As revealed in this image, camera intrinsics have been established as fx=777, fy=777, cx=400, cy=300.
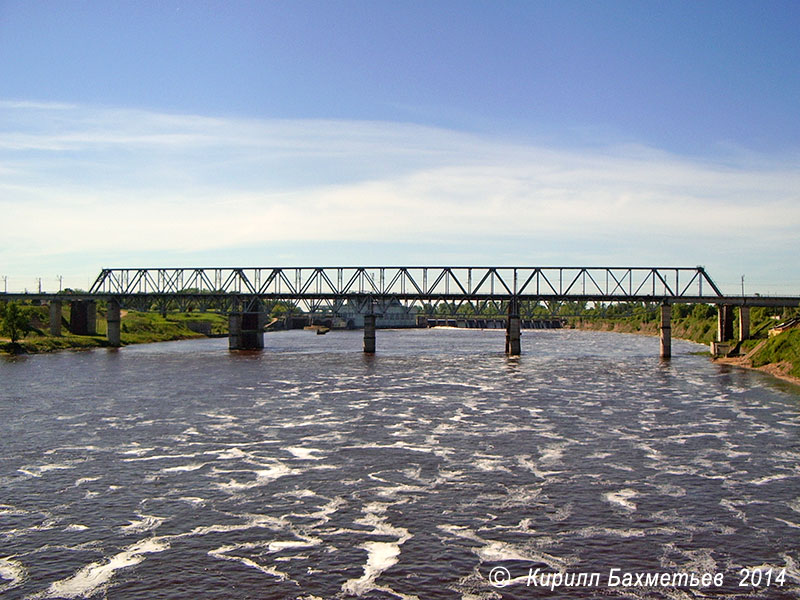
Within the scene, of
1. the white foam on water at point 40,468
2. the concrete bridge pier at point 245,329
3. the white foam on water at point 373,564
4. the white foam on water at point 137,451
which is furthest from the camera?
the concrete bridge pier at point 245,329

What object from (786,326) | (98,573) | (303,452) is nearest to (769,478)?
(303,452)

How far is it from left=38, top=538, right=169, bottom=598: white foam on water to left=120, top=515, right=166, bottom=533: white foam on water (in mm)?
1307

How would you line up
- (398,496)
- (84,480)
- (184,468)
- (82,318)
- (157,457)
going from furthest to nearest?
(82,318) < (157,457) < (184,468) < (84,480) < (398,496)

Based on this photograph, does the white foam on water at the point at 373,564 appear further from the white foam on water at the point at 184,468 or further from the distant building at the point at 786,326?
the distant building at the point at 786,326

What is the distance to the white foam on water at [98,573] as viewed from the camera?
23.5 metres

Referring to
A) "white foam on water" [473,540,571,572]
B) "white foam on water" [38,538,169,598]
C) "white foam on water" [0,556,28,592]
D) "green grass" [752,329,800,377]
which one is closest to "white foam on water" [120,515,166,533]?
"white foam on water" [38,538,169,598]

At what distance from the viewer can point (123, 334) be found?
576 feet

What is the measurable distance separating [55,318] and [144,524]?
13572 cm

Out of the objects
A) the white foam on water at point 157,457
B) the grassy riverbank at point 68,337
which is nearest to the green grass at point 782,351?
the white foam on water at point 157,457

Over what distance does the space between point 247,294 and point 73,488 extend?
415ft

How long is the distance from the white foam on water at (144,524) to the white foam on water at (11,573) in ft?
13.8

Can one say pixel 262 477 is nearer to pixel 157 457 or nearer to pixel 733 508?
pixel 157 457

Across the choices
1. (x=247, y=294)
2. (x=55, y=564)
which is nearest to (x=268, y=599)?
(x=55, y=564)

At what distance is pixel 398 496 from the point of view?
34219 mm
